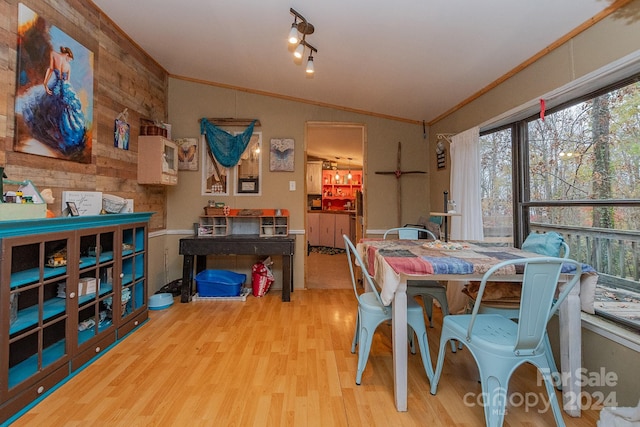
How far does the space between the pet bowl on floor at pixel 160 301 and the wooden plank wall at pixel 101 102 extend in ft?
2.79

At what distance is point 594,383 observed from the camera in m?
1.78

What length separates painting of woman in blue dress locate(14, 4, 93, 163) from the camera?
74.9 inches

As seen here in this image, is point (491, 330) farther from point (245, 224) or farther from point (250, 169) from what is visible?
point (250, 169)

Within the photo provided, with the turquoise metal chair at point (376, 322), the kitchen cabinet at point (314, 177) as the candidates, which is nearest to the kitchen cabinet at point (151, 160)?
the turquoise metal chair at point (376, 322)

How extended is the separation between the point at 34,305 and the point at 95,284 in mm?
357

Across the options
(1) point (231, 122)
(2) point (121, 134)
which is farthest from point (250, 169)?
(2) point (121, 134)

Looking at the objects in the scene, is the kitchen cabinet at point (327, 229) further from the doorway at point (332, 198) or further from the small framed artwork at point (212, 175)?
the small framed artwork at point (212, 175)

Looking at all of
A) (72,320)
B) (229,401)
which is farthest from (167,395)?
(72,320)

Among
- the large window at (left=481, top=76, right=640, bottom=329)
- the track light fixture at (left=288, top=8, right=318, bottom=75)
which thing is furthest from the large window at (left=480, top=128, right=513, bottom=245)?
the track light fixture at (left=288, top=8, right=318, bottom=75)

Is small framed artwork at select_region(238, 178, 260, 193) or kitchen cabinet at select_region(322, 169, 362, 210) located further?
kitchen cabinet at select_region(322, 169, 362, 210)

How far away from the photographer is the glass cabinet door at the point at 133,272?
2570 mm

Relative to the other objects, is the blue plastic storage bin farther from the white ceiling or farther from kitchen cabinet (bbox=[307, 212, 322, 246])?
kitchen cabinet (bbox=[307, 212, 322, 246])

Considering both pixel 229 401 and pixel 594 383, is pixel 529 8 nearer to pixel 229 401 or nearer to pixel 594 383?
pixel 594 383

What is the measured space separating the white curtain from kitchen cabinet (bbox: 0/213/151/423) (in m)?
3.15
